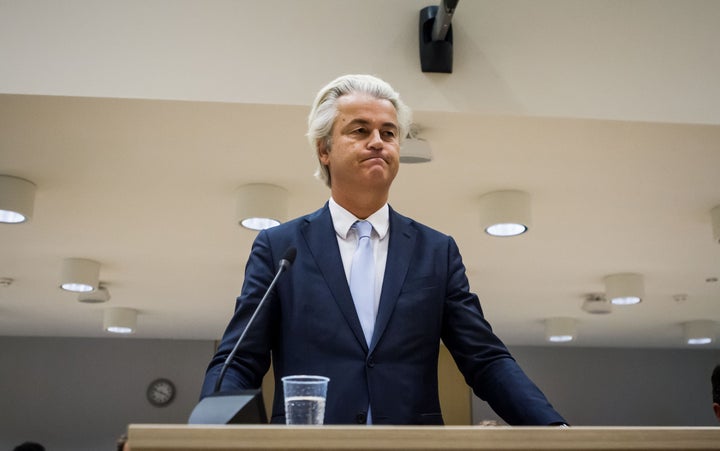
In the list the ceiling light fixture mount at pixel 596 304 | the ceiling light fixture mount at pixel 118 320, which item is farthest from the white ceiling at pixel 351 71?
the ceiling light fixture mount at pixel 118 320

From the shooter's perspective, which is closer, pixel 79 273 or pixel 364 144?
pixel 364 144

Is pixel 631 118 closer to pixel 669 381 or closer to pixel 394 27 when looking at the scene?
pixel 394 27

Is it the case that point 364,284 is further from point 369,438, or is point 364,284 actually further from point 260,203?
point 260,203

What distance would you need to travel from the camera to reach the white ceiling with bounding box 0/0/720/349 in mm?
3189

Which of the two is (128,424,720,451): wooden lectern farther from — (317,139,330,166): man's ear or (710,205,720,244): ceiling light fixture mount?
(710,205,720,244): ceiling light fixture mount

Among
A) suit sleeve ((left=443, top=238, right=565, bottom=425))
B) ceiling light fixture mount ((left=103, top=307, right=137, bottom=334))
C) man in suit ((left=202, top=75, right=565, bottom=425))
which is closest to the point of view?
suit sleeve ((left=443, top=238, right=565, bottom=425))

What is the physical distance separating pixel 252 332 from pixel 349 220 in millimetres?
331

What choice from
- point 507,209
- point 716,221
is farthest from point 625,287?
point 507,209

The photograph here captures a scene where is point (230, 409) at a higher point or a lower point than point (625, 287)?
lower

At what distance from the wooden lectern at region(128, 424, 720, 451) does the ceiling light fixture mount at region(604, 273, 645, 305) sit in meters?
5.81

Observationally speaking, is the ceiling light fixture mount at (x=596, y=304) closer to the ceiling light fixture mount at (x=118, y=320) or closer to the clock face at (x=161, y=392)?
the ceiling light fixture mount at (x=118, y=320)

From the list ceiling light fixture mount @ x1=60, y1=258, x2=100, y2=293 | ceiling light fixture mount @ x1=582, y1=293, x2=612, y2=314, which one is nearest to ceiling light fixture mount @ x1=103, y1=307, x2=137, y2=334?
ceiling light fixture mount @ x1=60, y1=258, x2=100, y2=293

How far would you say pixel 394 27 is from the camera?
331cm

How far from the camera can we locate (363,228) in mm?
1675
